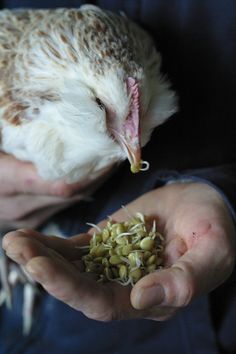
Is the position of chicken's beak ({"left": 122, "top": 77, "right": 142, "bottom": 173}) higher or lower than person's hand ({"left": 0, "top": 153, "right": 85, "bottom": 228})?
higher

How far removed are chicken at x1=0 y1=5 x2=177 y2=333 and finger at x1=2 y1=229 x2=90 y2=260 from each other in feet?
0.39

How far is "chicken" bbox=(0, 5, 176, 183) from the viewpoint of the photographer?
0.62 metres

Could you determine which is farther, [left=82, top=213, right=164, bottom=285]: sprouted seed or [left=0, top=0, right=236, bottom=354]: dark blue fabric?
[left=0, top=0, right=236, bottom=354]: dark blue fabric

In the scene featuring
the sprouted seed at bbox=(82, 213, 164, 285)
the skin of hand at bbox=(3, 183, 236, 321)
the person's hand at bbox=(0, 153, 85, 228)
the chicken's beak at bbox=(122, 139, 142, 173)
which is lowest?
the person's hand at bbox=(0, 153, 85, 228)

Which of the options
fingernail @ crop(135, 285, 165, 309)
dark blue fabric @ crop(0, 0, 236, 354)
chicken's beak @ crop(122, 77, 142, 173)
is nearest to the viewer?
fingernail @ crop(135, 285, 165, 309)

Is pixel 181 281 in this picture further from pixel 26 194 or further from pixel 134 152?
pixel 26 194

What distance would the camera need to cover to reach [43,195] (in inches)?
33.7

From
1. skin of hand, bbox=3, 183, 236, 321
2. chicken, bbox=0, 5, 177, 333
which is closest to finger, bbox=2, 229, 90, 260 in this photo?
skin of hand, bbox=3, 183, 236, 321

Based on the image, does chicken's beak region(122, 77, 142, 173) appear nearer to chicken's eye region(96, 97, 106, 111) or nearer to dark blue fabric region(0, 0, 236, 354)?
chicken's eye region(96, 97, 106, 111)

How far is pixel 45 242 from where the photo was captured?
598 mm

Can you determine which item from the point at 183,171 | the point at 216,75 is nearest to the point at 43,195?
the point at 183,171

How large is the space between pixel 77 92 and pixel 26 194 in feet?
0.99

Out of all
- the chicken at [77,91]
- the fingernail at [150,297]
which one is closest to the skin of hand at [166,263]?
the fingernail at [150,297]

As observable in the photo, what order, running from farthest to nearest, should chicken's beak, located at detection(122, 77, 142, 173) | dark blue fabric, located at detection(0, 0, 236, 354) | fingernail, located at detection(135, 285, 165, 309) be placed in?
dark blue fabric, located at detection(0, 0, 236, 354)
chicken's beak, located at detection(122, 77, 142, 173)
fingernail, located at detection(135, 285, 165, 309)
